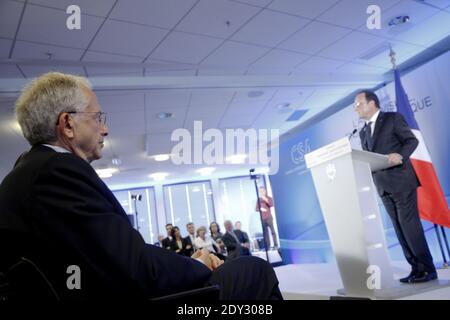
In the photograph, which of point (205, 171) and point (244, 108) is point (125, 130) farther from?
point (205, 171)

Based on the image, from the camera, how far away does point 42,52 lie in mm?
3654

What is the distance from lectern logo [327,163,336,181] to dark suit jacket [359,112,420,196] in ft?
1.88

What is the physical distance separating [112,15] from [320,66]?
309cm

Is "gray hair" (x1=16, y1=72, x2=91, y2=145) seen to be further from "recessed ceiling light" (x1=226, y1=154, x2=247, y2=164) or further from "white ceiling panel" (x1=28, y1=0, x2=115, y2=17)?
"recessed ceiling light" (x1=226, y1=154, x2=247, y2=164)

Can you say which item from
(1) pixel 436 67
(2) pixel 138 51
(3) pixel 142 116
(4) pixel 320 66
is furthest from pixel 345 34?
(3) pixel 142 116

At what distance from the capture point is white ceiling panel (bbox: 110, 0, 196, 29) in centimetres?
314

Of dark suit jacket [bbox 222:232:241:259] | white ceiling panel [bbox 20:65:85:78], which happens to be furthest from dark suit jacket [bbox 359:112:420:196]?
dark suit jacket [bbox 222:232:241:259]

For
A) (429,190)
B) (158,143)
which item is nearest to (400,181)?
(429,190)

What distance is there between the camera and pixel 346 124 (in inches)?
235

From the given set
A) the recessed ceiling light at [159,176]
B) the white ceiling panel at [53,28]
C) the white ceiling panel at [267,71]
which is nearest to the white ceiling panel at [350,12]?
the white ceiling panel at [267,71]

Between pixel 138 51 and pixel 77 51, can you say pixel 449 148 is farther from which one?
pixel 77 51

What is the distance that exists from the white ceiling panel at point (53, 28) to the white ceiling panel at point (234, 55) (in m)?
1.46

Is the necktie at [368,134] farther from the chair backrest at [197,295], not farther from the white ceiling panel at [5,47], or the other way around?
the white ceiling panel at [5,47]
